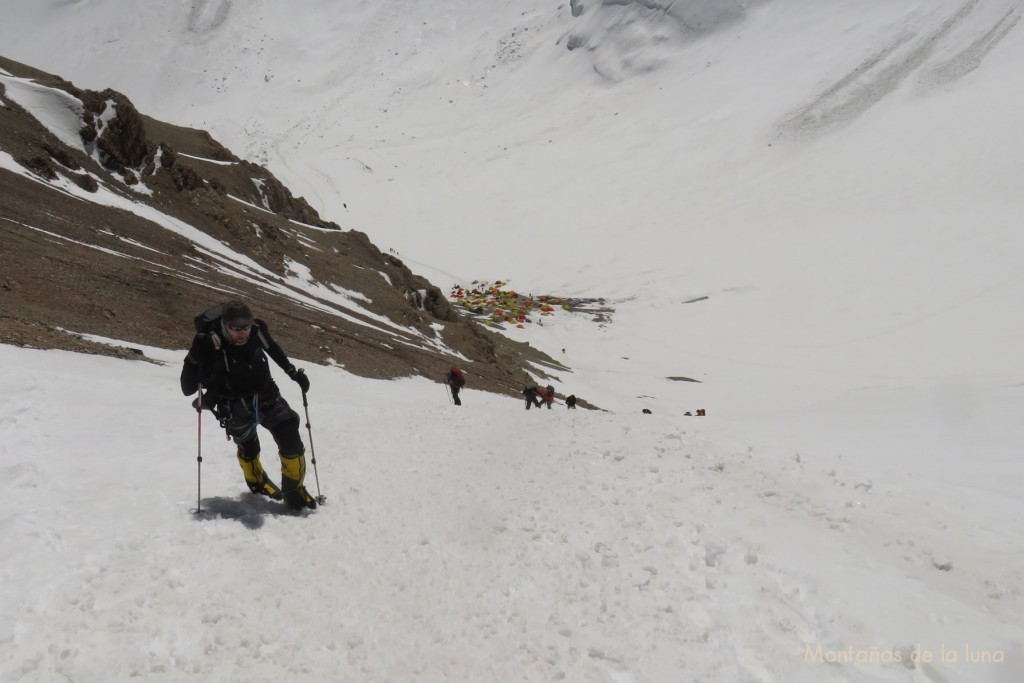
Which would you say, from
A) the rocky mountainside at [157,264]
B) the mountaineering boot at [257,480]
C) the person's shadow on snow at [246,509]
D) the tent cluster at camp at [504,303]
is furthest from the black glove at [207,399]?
the tent cluster at camp at [504,303]

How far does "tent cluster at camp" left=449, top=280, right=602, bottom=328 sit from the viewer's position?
253 feet

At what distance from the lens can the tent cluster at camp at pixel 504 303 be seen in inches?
3041

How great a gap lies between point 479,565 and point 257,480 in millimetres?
3488

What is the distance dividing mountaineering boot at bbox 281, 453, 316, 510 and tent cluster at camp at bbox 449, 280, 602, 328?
65.0m

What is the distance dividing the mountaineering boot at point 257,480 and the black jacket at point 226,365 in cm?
119

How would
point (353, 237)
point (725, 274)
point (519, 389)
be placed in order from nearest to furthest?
point (519, 389)
point (353, 237)
point (725, 274)

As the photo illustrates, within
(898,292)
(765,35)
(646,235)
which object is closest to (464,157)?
(646,235)

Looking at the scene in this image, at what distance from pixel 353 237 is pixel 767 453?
163ft

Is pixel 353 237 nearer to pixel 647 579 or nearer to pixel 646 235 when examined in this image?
pixel 647 579

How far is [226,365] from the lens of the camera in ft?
25.4

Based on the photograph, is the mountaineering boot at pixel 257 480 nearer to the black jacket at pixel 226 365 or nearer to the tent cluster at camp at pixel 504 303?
the black jacket at pixel 226 365

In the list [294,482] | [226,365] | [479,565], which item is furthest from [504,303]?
[479,565]

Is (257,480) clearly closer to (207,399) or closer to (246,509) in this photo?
(246,509)

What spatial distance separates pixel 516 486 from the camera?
10.9 metres
